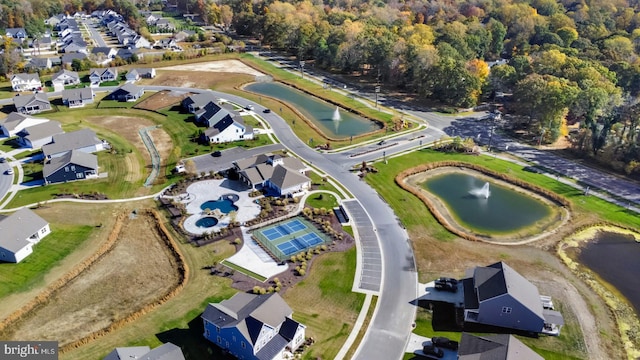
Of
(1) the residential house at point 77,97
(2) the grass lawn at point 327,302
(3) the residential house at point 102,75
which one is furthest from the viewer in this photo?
(3) the residential house at point 102,75

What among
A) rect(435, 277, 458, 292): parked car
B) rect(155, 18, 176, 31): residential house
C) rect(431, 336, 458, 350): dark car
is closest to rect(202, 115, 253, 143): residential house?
rect(435, 277, 458, 292): parked car

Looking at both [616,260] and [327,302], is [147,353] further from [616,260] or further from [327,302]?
[616,260]

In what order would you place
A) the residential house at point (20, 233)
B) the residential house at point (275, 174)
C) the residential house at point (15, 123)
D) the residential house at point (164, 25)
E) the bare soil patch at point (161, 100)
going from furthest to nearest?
the residential house at point (164, 25), the bare soil patch at point (161, 100), the residential house at point (15, 123), the residential house at point (275, 174), the residential house at point (20, 233)

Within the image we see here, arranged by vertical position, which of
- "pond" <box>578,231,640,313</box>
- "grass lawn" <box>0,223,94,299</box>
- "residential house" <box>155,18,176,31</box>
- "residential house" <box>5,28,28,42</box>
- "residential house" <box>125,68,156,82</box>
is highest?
"residential house" <box>155,18,176,31</box>

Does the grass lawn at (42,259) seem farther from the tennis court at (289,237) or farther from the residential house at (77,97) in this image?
the residential house at (77,97)

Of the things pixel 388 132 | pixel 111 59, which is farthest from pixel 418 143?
pixel 111 59

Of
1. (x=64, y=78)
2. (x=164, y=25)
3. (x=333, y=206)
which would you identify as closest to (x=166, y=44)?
(x=164, y=25)

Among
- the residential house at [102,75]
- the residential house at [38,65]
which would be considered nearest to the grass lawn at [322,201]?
the residential house at [102,75]

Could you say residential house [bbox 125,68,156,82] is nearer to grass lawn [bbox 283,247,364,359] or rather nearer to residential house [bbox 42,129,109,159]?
residential house [bbox 42,129,109,159]
